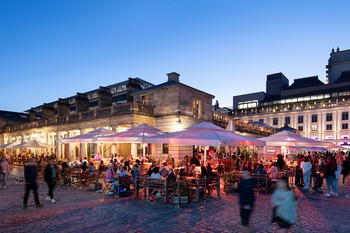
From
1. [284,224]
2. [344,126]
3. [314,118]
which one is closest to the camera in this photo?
[284,224]

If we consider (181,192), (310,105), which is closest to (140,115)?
(181,192)

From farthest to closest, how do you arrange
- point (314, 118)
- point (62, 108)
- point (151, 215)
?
point (314, 118)
point (62, 108)
point (151, 215)

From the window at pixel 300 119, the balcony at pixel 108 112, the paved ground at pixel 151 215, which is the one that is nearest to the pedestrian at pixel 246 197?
the paved ground at pixel 151 215

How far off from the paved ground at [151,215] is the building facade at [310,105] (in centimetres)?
6081

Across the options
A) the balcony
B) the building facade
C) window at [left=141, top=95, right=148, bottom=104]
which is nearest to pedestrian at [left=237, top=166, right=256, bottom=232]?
the balcony

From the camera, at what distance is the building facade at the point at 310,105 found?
6831 centimetres

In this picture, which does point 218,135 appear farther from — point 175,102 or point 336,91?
point 336,91

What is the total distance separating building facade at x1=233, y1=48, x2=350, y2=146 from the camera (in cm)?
6831

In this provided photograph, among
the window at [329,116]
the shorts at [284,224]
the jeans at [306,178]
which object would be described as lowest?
the jeans at [306,178]

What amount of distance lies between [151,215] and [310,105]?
258ft

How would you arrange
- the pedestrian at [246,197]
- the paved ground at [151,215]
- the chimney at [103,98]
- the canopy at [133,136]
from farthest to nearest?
the chimney at [103,98] < the canopy at [133,136] < the paved ground at [151,215] < the pedestrian at [246,197]

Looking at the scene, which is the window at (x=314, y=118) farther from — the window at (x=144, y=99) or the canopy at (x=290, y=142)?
the canopy at (x=290, y=142)

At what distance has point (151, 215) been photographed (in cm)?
794

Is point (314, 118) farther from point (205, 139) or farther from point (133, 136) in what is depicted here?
point (205, 139)
